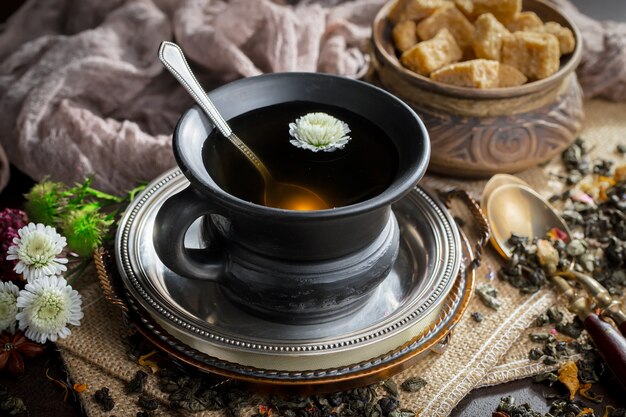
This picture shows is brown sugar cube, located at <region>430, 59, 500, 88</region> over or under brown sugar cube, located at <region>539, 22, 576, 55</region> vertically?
under

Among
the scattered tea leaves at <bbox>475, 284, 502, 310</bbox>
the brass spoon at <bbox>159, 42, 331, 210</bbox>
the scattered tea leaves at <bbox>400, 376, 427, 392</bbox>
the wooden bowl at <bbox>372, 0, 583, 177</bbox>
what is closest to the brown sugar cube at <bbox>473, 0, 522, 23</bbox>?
the wooden bowl at <bbox>372, 0, 583, 177</bbox>

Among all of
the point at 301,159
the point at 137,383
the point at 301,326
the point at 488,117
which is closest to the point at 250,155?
the point at 301,159

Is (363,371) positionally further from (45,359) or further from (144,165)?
(144,165)

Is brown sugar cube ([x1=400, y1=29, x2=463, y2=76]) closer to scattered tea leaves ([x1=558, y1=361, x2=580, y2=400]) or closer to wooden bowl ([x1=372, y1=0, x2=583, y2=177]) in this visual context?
wooden bowl ([x1=372, y1=0, x2=583, y2=177])

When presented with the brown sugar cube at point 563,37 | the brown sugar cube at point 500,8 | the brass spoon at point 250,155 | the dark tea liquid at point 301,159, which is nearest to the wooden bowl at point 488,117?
the brown sugar cube at point 563,37

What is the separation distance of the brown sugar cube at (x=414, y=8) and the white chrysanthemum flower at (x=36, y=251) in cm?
82

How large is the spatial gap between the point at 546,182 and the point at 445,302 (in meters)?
0.54

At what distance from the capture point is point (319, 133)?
101cm

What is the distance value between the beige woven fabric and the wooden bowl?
0.90 feet

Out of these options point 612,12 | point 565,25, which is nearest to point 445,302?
point 565,25

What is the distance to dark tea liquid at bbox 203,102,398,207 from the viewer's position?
3.21 feet

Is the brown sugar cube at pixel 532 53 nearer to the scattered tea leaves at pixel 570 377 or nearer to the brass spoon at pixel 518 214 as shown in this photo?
the brass spoon at pixel 518 214

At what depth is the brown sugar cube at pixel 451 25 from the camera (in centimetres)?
146

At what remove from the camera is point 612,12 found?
6.63ft
